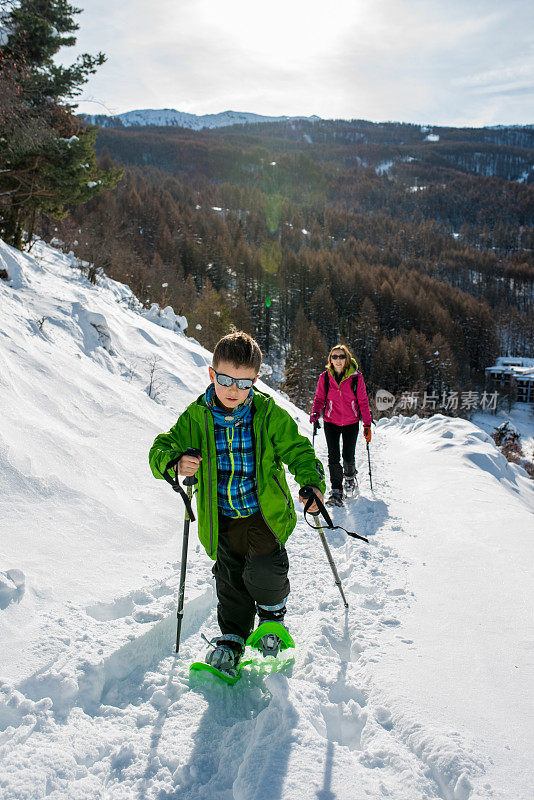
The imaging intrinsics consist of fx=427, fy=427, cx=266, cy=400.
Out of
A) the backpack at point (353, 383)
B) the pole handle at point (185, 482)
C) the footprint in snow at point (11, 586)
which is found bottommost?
the footprint in snow at point (11, 586)

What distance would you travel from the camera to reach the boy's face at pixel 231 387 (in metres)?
2.23

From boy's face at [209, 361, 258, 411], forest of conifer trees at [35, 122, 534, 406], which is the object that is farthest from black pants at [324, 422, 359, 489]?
forest of conifer trees at [35, 122, 534, 406]

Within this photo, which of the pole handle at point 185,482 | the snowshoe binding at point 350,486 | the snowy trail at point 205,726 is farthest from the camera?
the snowshoe binding at point 350,486

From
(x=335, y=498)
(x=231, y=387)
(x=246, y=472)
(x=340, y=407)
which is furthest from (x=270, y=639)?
(x=340, y=407)

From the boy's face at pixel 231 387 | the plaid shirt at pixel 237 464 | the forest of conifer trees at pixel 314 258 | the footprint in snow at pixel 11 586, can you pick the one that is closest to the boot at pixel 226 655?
the plaid shirt at pixel 237 464

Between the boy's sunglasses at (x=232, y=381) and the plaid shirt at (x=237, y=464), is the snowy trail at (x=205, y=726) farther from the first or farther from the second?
the boy's sunglasses at (x=232, y=381)

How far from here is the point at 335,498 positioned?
17.6 feet

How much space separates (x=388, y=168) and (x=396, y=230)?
88343mm

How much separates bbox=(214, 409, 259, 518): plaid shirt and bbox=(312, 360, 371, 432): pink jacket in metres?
2.96

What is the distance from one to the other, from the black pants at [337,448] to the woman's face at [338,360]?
0.72 m

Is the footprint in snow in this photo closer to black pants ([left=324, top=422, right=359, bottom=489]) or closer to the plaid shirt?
the plaid shirt

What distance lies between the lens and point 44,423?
4.09 m

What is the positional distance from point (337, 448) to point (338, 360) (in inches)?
45.9

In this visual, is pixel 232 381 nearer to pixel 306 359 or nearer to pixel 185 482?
pixel 185 482
